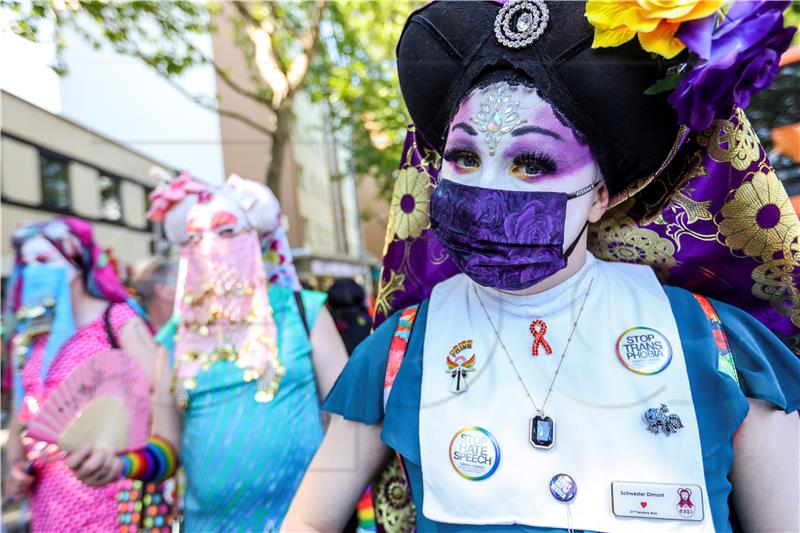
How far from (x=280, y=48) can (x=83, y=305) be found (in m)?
3.83

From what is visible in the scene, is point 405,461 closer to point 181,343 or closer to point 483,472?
point 483,472

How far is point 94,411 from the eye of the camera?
177 cm

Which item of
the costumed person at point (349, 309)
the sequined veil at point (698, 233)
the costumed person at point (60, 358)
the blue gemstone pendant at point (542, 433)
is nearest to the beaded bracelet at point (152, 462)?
the costumed person at point (60, 358)

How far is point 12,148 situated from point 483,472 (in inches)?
66.3

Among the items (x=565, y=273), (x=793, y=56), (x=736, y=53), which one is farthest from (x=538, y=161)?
(x=793, y=56)

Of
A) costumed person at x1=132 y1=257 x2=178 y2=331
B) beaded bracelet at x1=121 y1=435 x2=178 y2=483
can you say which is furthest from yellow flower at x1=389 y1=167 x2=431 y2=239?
costumed person at x1=132 y1=257 x2=178 y2=331

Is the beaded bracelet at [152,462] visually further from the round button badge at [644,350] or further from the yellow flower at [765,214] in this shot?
the yellow flower at [765,214]

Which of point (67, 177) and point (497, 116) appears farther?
point (67, 177)

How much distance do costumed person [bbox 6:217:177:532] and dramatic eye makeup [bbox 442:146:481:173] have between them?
132 centimetres

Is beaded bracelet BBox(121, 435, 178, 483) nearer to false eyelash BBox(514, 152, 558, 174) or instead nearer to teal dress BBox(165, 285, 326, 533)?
teal dress BBox(165, 285, 326, 533)

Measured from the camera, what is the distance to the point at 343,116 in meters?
5.05

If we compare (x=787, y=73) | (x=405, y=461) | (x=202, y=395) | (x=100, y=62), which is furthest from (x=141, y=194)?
(x=787, y=73)

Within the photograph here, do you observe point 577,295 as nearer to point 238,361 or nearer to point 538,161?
point 538,161

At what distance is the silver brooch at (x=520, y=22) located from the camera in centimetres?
117
